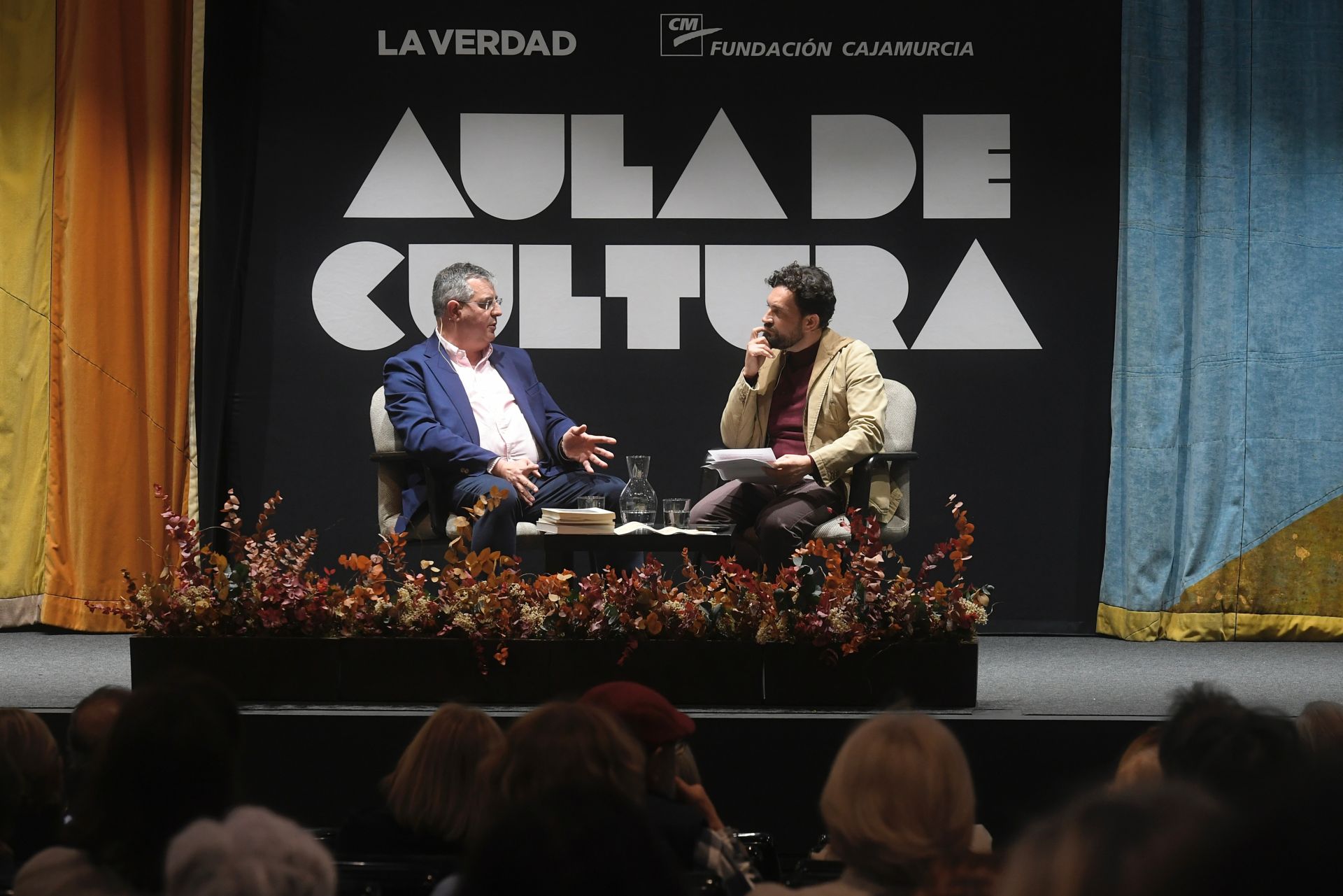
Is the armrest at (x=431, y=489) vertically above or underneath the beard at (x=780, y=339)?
underneath

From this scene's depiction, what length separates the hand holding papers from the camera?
167 inches

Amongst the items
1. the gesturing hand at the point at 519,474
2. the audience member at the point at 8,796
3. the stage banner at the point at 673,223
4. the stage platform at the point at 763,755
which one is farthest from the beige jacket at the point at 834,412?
the audience member at the point at 8,796

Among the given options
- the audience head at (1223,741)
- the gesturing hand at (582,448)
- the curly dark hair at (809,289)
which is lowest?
the audience head at (1223,741)

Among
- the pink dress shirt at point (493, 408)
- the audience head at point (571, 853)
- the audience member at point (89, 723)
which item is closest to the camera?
the audience head at point (571, 853)

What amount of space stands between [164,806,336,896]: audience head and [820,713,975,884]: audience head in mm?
616

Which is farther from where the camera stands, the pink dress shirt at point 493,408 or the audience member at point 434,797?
the pink dress shirt at point 493,408

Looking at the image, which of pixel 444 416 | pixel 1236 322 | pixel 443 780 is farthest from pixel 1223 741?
pixel 1236 322

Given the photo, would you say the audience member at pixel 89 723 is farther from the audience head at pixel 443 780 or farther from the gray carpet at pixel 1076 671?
the gray carpet at pixel 1076 671

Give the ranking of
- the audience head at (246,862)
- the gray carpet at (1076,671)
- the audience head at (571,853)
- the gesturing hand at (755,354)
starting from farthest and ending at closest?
the gesturing hand at (755,354) < the gray carpet at (1076,671) < the audience head at (246,862) < the audience head at (571,853)

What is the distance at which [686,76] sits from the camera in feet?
18.2

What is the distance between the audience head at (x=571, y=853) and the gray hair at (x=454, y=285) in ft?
12.8

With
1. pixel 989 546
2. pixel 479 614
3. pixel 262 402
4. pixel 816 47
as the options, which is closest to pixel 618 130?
pixel 816 47

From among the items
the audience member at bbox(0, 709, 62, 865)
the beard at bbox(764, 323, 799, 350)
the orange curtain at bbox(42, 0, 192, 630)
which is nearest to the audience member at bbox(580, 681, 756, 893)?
the audience member at bbox(0, 709, 62, 865)

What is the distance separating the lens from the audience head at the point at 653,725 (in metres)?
2.08
